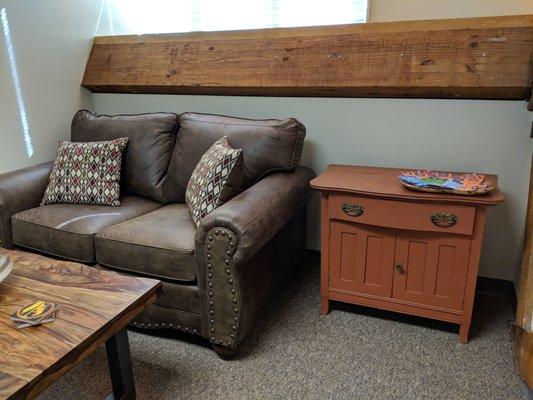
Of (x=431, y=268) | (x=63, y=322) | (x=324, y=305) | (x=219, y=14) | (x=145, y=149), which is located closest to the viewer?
(x=63, y=322)

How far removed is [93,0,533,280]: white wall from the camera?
201 centimetres

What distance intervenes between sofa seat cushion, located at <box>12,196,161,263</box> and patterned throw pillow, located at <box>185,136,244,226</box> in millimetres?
462

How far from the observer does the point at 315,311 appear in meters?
2.09

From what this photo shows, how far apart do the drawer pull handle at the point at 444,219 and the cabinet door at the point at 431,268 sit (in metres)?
0.07

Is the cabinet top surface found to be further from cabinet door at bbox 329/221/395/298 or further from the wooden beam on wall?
the wooden beam on wall

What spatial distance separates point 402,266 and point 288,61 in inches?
47.2

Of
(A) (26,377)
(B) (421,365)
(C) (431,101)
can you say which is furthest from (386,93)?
(A) (26,377)

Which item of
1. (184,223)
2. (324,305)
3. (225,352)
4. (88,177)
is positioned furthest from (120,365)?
(88,177)

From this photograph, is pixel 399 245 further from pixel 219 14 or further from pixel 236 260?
pixel 219 14

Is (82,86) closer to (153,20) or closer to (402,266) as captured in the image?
(153,20)

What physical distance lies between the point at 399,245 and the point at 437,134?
666 millimetres

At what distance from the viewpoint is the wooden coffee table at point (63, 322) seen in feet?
3.49

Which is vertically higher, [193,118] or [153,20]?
[153,20]

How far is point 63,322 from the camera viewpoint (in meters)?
1.23
